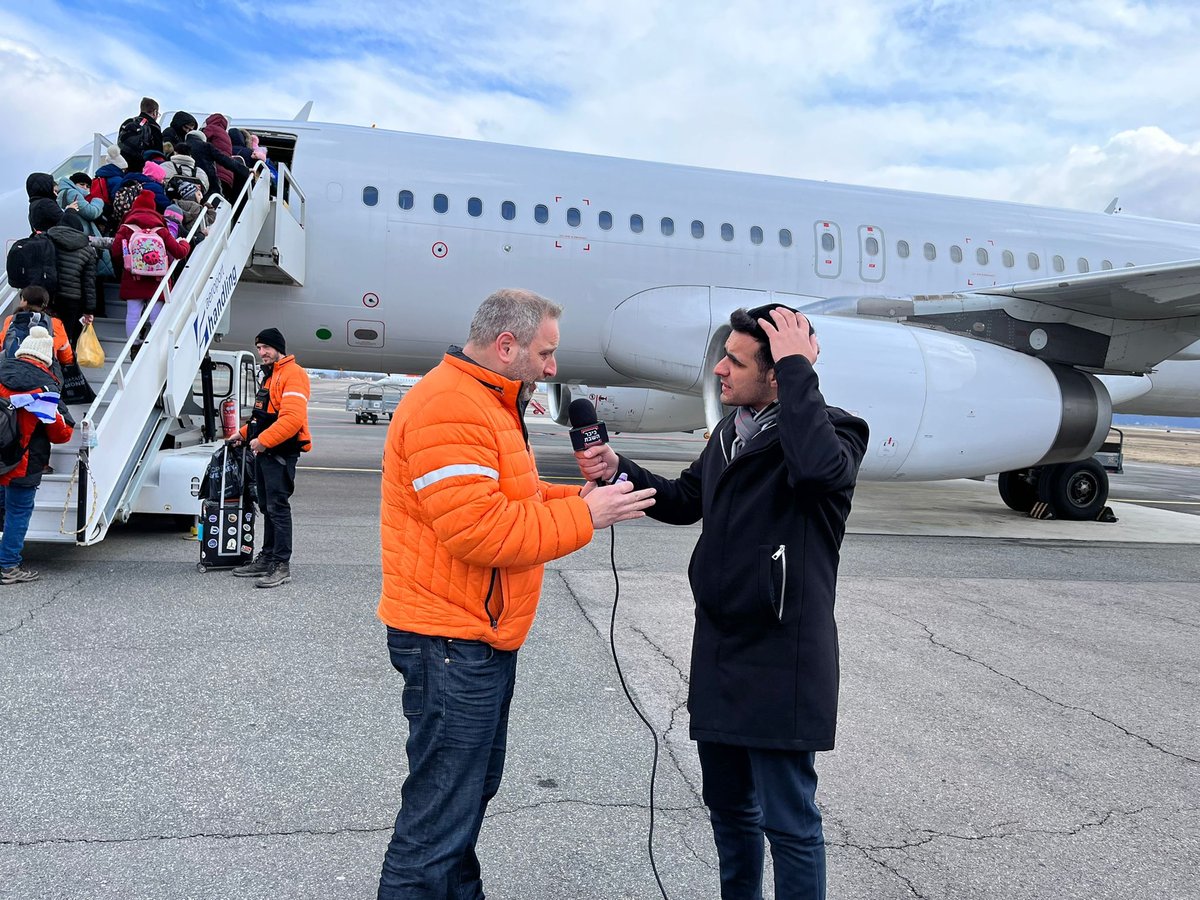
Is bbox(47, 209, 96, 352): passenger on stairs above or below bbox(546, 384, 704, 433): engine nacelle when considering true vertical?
above

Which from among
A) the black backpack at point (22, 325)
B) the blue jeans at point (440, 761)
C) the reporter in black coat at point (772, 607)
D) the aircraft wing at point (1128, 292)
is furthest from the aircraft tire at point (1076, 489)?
the black backpack at point (22, 325)

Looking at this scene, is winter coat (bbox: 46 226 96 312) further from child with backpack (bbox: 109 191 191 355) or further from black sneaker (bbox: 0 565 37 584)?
black sneaker (bbox: 0 565 37 584)

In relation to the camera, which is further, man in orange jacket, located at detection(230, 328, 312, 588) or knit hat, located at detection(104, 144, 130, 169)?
knit hat, located at detection(104, 144, 130, 169)

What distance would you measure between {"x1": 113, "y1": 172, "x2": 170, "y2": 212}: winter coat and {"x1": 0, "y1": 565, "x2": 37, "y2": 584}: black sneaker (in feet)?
11.2

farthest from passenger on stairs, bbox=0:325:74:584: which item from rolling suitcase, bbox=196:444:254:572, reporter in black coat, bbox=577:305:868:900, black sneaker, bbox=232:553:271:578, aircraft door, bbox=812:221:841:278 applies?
aircraft door, bbox=812:221:841:278

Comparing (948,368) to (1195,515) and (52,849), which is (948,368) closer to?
(1195,515)

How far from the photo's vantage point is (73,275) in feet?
22.4

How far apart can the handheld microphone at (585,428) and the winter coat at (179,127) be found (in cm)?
746

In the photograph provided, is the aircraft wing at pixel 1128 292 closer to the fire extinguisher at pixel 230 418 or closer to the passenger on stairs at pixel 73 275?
the fire extinguisher at pixel 230 418

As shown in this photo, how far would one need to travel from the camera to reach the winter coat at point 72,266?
6.81 metres

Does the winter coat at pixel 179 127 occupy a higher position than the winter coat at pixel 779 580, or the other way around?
the winter coat at pixel 179 127

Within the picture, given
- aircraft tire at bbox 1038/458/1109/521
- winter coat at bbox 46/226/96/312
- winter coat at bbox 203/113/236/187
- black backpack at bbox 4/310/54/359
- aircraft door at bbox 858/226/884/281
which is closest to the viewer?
black backpack at bbox 4/310/54/359

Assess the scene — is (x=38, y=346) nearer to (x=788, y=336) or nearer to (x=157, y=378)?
(x=157, y=378)

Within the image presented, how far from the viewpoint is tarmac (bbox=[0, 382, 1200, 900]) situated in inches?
103
